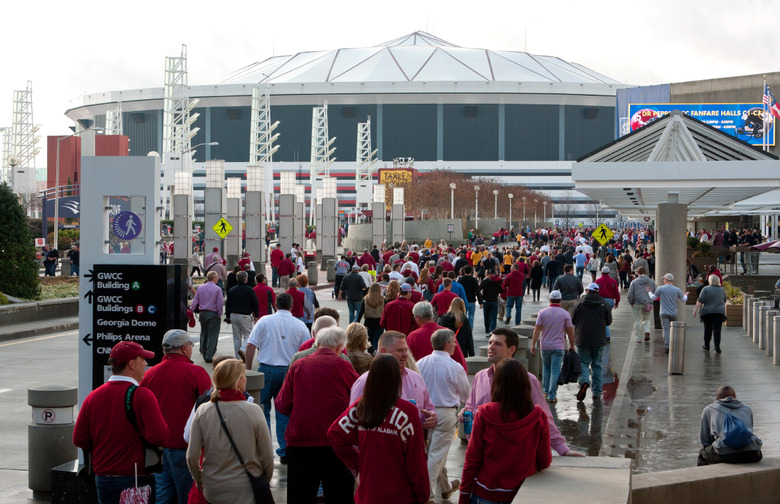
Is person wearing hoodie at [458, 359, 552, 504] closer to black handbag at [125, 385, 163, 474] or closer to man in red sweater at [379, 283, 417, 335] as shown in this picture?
black handbag at [125, 385, 163, 474]

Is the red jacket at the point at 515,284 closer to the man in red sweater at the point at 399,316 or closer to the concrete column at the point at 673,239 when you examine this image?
the concrete column at the point at 673,239

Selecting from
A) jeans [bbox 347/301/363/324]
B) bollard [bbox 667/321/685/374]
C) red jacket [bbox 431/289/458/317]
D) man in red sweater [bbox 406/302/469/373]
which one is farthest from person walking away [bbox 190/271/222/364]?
bollard [bbox 667/321/685/374]

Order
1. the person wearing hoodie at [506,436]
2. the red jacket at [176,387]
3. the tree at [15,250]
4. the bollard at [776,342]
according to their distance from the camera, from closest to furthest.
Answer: the person wearing hoodie at [506,436], the red jacket at [176,387], the bollard at [776,342], the tree at [15,250]

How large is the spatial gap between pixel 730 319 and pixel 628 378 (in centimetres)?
1022

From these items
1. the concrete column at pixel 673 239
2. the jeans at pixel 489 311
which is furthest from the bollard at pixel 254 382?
the concrete column at pixel 673 239

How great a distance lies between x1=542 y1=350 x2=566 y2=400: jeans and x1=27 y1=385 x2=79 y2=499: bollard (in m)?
6.76

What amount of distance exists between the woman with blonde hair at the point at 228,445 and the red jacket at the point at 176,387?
43.4 inches

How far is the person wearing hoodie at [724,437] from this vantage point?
8.55m

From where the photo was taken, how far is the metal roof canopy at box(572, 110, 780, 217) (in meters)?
21.7

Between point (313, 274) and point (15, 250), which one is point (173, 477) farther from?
point (313, 274)

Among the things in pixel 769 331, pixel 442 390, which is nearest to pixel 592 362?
pixel 442 390

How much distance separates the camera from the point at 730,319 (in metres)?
25.4

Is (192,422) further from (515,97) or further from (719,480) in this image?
(515,97)

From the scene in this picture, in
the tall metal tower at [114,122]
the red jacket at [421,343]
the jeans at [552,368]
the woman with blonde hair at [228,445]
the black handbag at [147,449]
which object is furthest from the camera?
the tall metal tower at [114,122]
